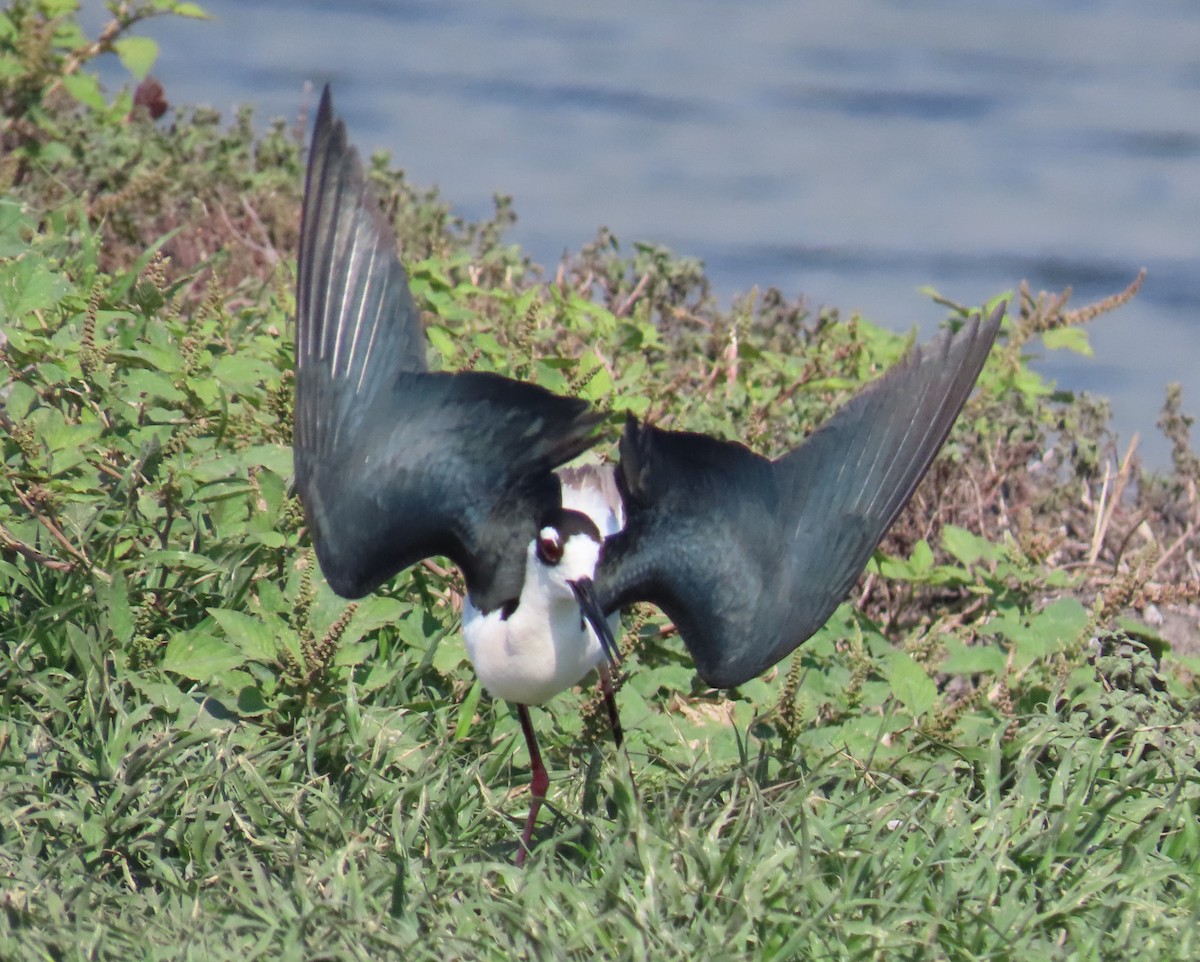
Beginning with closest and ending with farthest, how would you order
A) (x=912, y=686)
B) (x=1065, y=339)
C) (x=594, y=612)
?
(x=594, y=612) < (x=912, y=686) < (x=1065, y=339)

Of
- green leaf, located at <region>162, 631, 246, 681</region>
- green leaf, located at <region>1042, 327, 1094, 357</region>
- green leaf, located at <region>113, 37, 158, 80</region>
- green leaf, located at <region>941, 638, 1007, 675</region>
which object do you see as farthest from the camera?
green leaf, located at <region>113, 37, 158, 80</region>

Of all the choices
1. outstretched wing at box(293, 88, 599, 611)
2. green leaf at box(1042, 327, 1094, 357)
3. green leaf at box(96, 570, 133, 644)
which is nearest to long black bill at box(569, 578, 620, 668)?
outstretched wing at box(293, 88, 599, 611)

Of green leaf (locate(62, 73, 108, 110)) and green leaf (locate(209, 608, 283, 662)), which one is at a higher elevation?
green leaf (locate(62, 73, 108, 110))

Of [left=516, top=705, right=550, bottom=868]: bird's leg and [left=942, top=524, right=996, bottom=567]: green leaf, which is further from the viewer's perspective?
[left=942, top=524, right=996, bottom=567]: green leaf

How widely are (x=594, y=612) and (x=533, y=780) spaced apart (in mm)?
468

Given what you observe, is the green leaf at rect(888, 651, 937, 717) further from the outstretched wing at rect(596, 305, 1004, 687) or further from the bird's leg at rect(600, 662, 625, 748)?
the bird's leg at rect(600, 662, 625, 748)

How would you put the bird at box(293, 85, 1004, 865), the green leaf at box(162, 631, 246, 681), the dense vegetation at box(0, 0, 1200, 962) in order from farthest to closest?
the green leaf at box(162, 631, 246, 681)
the bird at box(293, 85, 1004, 865)
the dense vegetation at box(0, 0, 1200, 962)

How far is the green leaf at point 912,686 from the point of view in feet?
14.0

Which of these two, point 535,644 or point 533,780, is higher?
point 535,644

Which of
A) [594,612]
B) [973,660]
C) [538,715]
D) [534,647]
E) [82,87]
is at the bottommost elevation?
[538,715]

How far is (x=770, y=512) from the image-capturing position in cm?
415

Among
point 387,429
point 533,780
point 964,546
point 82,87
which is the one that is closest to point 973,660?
point 964,546

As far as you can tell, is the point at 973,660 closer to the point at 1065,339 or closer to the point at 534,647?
the point at 534,647

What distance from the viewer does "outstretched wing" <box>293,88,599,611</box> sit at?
393 cm
